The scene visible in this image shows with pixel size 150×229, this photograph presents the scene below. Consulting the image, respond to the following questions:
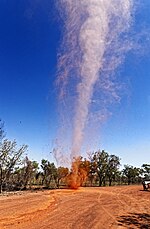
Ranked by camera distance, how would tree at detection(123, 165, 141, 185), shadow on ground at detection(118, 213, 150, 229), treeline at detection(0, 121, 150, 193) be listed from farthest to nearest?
1. tree at detection(123, 165, 141, 185)
2. treeline at detection(0, 121, 150, 193)
3. shadow on ground at detection(118, 213, 150, 229)

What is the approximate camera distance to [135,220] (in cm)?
1691

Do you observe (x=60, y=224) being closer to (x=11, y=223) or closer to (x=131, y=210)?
(x=11, y=223)

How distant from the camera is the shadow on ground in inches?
611

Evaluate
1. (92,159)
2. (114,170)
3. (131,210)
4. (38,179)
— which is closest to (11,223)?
(131,210)

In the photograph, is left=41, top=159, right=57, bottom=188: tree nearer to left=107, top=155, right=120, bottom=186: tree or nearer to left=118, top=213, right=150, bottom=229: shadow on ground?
left=107, top=155, right=120, bottom=186: tree

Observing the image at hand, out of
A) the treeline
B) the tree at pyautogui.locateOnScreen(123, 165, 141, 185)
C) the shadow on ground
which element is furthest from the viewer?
the tree at pyautogui.locateOnScreen(123, 165, 141, 185)

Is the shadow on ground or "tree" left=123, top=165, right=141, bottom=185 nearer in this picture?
the shadow on ground

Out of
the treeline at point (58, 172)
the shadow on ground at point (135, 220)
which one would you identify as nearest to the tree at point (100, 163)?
the treeline at point (58, 172)

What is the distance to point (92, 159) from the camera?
223ft

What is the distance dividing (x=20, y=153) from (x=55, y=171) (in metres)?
20.3

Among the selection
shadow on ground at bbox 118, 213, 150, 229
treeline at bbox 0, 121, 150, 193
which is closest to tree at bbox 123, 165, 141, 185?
treeline at bbox 0, 121, 150, 193

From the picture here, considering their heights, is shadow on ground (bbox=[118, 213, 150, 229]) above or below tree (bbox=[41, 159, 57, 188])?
below

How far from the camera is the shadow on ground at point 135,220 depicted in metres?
15.5

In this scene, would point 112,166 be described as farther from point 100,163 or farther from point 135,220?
point 135,220
